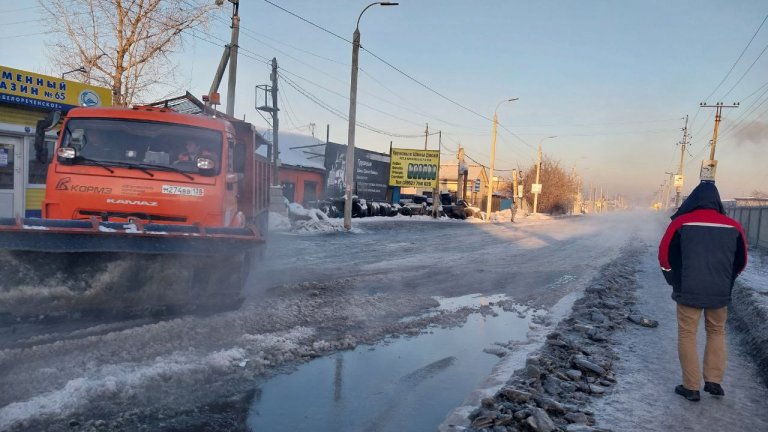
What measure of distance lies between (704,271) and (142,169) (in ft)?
19.4

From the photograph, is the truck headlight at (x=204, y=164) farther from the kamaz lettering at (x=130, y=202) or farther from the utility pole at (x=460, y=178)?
the utility pole at (x=460, y=178)

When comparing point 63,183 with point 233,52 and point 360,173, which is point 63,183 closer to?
point 233,52

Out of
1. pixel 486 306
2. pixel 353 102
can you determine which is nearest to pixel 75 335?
pixel 486 306

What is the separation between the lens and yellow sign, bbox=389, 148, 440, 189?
37812 mm

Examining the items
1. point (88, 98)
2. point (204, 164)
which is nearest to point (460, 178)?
point (88, 98)

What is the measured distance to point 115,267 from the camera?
5480 mm

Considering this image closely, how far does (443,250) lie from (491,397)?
11.8 metres

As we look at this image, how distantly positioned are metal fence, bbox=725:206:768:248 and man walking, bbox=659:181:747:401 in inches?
681

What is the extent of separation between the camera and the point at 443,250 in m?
15.9

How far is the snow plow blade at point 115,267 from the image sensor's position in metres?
5.16

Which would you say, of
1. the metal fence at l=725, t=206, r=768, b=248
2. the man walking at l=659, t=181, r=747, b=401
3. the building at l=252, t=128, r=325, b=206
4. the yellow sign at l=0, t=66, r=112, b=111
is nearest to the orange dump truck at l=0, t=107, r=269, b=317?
the man walking at l=659, t=181, r=747, b=401

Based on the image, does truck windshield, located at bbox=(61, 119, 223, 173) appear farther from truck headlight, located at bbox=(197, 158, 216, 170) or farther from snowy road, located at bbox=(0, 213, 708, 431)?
snowy road, located at bbox=(0, 213, 708, 431)

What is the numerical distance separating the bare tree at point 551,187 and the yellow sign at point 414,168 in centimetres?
3974

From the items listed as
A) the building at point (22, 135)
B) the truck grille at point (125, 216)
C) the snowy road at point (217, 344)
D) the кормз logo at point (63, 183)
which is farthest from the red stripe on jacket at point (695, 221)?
the building at point (22, 135)
